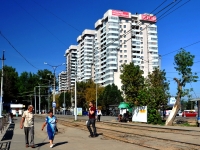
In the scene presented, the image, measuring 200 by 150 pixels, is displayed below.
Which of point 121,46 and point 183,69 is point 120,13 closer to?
point 121,46

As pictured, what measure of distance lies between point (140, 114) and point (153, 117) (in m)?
2.73

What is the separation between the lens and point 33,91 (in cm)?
10281

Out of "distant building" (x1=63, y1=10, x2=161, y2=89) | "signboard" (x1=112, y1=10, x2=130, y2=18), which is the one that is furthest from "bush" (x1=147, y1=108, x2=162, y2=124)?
"signboard" (x1=112, y1=10, x2=130, y2=18)

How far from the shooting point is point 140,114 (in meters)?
35.2

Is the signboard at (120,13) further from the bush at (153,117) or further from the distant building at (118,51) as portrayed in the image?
the bush at (153,117)

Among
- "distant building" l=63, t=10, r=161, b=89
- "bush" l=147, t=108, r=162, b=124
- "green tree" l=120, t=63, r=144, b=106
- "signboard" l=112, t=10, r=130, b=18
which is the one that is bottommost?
"bush" l=147, t=108, r=162, b=124

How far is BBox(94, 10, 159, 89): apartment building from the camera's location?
12388 centimetres

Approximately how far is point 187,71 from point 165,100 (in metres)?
6.93

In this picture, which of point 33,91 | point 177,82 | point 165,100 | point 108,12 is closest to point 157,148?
point 177,82

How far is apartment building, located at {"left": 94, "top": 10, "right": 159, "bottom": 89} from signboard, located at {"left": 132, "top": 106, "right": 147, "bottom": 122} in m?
84.3

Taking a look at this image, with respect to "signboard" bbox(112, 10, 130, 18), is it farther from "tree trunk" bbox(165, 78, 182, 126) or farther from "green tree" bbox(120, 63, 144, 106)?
"tree trunk" bbox(165, 78, 182, 126)

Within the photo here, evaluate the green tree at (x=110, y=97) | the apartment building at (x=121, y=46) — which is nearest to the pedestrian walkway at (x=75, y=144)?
the green tree at (x=110, y=97)

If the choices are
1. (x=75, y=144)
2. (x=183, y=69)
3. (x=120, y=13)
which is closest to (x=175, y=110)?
(x=183, y=69)

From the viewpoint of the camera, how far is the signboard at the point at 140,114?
34.2 m
